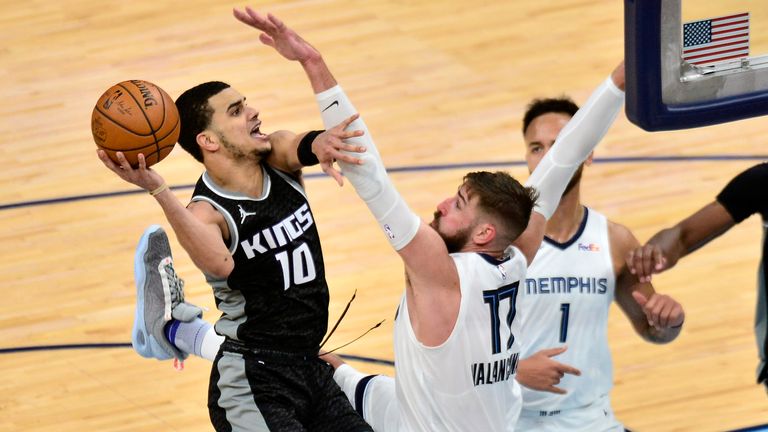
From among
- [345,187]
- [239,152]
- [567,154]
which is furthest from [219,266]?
[345,187]

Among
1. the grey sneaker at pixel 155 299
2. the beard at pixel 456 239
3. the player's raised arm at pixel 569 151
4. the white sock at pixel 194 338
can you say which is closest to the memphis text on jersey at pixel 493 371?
the beard at pixel 456 239

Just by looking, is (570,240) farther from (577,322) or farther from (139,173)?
(139,173)

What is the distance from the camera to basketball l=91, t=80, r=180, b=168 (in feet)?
16.8

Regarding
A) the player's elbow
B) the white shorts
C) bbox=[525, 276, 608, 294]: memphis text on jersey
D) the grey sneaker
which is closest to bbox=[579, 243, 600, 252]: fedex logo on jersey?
bbox=[525, 276, 608, 294]: memphis text on jersey

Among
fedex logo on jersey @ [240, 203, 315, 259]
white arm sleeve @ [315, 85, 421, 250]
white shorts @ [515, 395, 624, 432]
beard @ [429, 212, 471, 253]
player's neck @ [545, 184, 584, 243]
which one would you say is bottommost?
white shorts @ [515, 395, 624, 432]

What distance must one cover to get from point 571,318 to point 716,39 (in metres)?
1.73

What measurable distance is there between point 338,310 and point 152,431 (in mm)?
1473

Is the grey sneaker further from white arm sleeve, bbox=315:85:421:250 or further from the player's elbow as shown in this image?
white arm sleeve, bbox=315:85:421:250

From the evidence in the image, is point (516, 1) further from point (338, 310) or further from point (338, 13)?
point (338, 310)

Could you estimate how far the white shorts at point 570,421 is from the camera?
6062mm

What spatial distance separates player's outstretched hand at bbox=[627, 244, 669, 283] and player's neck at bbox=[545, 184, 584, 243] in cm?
63

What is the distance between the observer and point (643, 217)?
8969 mm

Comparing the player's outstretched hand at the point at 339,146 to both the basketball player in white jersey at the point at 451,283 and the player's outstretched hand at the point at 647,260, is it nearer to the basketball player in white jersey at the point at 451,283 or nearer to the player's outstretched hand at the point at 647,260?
the basketball player in white jersey at the point at 451,283

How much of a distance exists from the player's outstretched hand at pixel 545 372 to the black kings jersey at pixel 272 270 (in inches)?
34.4
